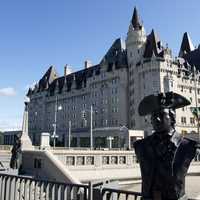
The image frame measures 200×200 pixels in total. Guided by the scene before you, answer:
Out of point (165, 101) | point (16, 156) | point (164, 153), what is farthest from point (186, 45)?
point (164, 153)

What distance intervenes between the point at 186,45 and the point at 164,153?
101401mm

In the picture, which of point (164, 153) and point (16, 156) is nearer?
point (164, 153)

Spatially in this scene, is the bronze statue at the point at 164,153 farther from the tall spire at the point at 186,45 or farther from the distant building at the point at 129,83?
the tall spire at the point at 186,45

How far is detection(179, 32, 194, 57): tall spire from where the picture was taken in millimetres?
97988

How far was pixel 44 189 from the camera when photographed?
687 centimetres

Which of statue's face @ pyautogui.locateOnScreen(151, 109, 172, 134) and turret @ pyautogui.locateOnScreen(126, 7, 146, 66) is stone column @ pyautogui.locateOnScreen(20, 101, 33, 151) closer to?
statue's face @ pyautogui.locateOnScreen(151, 109, 172, 134)

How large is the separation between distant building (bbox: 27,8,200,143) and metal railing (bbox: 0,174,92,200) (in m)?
57.6

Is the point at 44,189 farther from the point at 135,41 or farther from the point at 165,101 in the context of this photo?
the point at 135,41

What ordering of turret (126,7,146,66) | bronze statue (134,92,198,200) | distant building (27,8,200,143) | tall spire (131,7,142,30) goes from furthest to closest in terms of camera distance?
tall spire (131,7,142,30) < turret (126,7,146,66) < distant building (27,8,200,143) < bronze statue (134,92,198,200)

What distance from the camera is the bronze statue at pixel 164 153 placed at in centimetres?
307


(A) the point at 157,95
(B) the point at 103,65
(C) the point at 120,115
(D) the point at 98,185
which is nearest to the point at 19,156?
(D) the point at 98,185

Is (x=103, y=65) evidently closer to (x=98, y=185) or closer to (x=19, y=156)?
(x=19, y=156)

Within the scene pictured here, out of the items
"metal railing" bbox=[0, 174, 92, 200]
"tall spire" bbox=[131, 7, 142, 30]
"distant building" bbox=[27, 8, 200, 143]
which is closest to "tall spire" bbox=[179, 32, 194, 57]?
"distant building" bbox=[27, 8, 200, 143]

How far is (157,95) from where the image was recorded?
11.2ft
